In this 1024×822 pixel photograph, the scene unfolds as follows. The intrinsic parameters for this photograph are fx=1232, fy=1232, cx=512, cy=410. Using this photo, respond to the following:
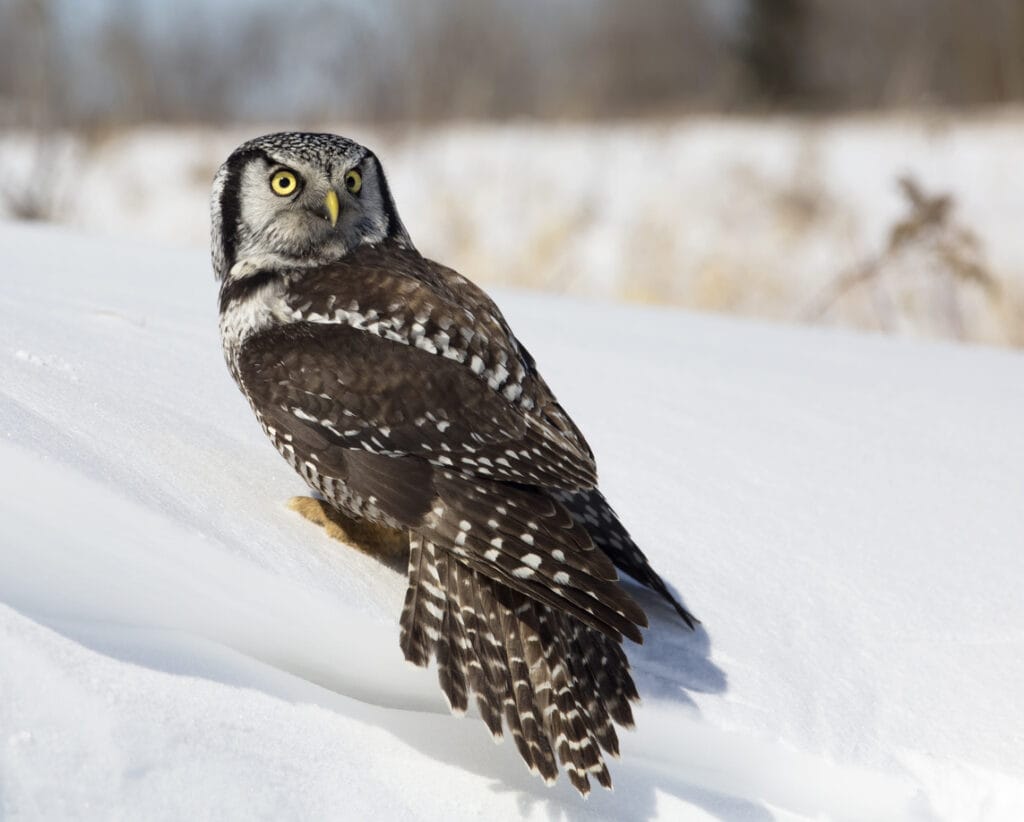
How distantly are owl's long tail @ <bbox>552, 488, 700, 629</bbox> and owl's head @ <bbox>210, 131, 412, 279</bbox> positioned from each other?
29.6 inches

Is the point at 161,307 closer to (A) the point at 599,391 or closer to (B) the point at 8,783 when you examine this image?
(A) the point at 599,391

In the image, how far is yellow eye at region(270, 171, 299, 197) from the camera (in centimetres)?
265

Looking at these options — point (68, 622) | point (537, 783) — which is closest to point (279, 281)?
point (68, 622)

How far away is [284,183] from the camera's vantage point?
2.66 meters

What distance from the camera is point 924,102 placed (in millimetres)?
13039

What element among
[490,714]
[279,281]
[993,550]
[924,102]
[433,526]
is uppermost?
[924,102]

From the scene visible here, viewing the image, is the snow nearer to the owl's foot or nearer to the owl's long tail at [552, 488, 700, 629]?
the owl's foot

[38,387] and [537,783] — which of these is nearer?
[537,783]

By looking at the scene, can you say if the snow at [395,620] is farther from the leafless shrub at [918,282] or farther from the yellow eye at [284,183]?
the leafless shrub at [918,282]

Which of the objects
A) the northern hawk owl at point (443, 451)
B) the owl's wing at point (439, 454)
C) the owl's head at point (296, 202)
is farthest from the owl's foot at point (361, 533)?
the owl's head at point (296, 202)

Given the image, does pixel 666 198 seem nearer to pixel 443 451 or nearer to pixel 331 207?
pixel 331 207

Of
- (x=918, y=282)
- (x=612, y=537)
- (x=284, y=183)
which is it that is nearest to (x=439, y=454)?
(x=612, y=537)

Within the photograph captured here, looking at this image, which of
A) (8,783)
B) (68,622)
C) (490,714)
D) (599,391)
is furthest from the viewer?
(599,391)

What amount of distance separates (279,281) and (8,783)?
1175mm
